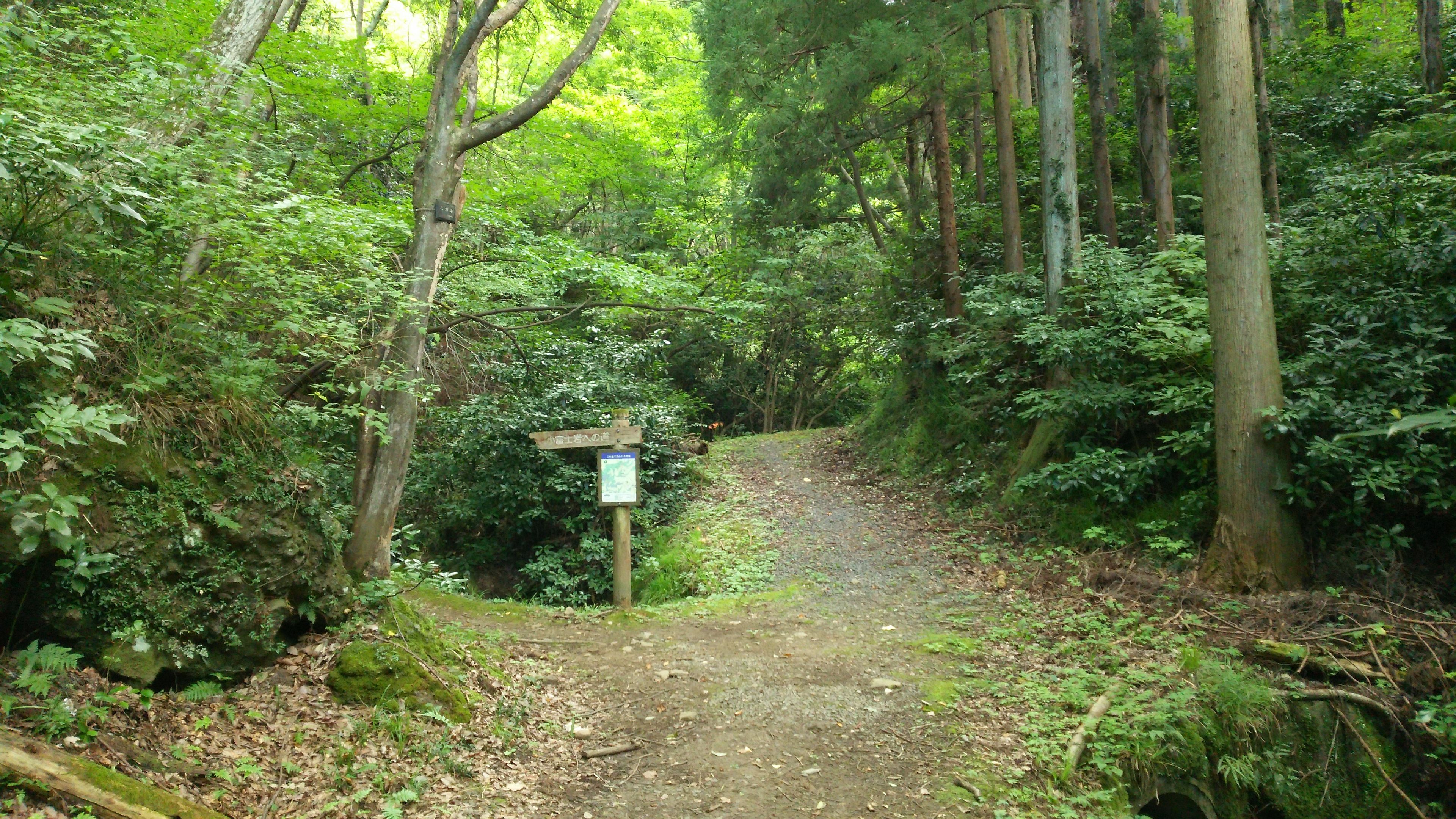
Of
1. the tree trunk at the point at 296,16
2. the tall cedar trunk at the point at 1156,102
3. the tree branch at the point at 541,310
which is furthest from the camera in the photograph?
the tree trunk at the point at 296,16

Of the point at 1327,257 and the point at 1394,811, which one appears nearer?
the point at 1394,811

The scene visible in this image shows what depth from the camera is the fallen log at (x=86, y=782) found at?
2.88 meters

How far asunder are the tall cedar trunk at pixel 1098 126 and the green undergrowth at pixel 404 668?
33.1 feet

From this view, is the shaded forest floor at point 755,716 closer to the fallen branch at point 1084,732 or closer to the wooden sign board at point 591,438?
the fallen branch at point 1084,732

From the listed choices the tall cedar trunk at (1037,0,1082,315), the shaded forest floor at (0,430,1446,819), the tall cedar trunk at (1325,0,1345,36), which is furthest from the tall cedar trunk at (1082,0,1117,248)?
the tall cedar trunk at (1325,0,1345,36)

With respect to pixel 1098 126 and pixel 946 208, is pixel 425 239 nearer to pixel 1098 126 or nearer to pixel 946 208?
pixel 946 208

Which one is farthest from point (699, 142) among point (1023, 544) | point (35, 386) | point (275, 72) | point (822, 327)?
point (35, 386)

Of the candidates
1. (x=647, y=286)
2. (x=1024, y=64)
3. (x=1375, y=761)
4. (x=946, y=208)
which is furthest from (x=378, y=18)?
(x=1375, y=761)

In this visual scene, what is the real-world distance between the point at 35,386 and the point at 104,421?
3.33 feet

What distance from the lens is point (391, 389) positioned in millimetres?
6172

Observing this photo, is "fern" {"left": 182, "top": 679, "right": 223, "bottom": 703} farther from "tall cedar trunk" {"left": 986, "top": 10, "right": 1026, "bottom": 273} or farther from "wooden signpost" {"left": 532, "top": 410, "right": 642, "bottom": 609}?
"tall cedar trunk" {"left": 986, "top": 10, "right": 1026, "bottom": 273}

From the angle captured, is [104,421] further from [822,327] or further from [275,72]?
[822,327]

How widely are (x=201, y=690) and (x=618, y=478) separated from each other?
467 cm

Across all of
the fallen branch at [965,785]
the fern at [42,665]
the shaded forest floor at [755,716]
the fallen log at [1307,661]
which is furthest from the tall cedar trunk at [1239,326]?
the fern at [42,665]
